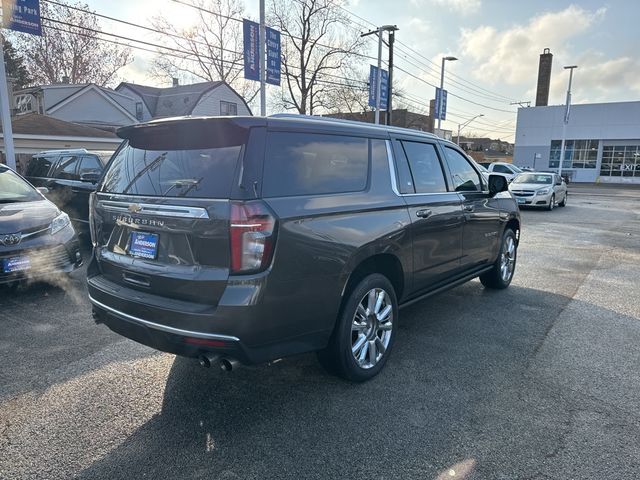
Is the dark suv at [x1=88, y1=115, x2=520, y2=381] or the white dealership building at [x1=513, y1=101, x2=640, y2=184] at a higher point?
the white dealership building at [x1=513, y1=101, x2=640, y2=184]

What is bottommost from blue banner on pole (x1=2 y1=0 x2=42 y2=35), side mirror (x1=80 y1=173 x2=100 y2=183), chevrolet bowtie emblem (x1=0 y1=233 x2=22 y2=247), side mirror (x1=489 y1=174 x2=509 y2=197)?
chevrolet bowtie emblem (x1=0 y1=233 x2=22 y2=247)

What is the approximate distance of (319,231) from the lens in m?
2.90

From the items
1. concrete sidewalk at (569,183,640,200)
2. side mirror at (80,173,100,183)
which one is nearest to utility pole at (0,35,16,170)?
side mirror at (80,173,100,183)

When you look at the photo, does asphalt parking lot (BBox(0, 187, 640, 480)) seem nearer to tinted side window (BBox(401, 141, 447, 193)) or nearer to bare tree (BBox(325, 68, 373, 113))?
tinted side window (BBox(401, 141, 447, 193))

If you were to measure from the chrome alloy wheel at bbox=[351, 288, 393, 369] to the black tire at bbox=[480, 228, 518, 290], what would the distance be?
8.42ft

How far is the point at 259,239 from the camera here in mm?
2580

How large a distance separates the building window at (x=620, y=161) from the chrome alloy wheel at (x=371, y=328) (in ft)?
151

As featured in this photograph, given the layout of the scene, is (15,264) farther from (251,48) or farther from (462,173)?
(251,48)

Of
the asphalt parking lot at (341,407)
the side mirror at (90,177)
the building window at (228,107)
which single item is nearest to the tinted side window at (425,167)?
the asphalt parking lot at (341,407)

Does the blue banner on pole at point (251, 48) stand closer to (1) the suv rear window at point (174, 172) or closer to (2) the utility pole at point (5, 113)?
(2) the utility pole at point (5, 113)

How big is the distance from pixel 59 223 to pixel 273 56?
12.0 metres

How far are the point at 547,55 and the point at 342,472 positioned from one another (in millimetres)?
59227

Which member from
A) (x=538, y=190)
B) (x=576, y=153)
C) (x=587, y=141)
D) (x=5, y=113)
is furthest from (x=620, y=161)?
(x=5, y=113)

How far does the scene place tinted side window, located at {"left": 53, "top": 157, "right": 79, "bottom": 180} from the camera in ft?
29.7
